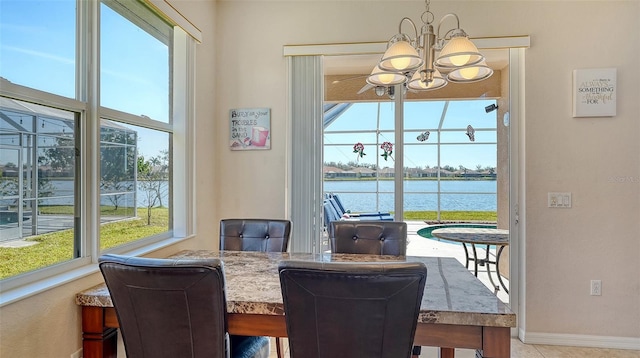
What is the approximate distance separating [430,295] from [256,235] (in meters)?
1.25

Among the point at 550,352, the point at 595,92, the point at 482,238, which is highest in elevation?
the point at 595,92

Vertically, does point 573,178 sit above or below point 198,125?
below

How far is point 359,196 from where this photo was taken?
3219mm

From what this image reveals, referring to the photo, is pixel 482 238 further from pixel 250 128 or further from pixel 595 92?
pixel 250 128

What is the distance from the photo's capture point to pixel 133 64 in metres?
2.09

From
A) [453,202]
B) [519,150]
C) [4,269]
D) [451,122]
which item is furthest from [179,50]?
[453,202]

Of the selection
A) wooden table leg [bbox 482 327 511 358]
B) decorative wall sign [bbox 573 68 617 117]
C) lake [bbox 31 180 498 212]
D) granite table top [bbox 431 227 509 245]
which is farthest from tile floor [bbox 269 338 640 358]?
decorative wall sign [bbox 573 68 617 117]

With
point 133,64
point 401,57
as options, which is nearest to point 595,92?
point 401,57

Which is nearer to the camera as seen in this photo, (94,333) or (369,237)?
(94,333)

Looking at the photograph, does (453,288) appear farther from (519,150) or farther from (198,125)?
(198,125)

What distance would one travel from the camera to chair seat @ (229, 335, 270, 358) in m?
1.56

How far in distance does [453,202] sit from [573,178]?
1249mm

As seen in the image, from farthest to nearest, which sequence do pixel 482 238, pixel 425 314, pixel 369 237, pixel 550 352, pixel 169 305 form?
pixel 482 238
pixel 550 352
pixel 369 237
pixel 425 314
pixel 169 305

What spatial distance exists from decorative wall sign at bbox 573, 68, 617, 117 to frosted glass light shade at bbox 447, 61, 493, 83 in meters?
1.52
